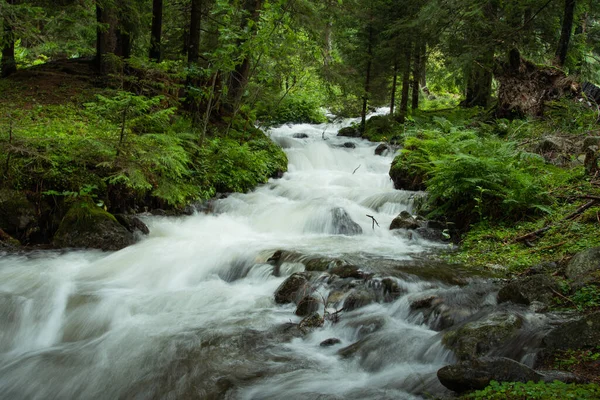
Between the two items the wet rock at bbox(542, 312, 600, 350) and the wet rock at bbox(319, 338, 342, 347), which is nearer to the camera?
the wet rock at bbox(542, 312, 600, 350)

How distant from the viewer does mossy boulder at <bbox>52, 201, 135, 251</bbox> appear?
715 centimetres

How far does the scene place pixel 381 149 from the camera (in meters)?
16.2

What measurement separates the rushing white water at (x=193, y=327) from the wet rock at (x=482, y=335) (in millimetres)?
189

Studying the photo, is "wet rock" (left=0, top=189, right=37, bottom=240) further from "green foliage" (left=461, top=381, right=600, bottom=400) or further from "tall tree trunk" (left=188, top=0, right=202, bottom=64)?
"green foliage" (left=461, top=381, right=600, bottom=400)

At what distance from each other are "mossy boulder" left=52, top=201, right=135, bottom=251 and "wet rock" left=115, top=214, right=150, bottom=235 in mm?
229

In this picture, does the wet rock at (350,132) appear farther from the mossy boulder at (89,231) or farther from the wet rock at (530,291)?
the wet rock at (530,291)

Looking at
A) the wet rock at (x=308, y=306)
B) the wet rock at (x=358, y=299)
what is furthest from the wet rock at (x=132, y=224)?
the wet rock at (x=358, y=299)

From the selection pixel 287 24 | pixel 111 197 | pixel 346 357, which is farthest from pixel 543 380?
pixel 287 24

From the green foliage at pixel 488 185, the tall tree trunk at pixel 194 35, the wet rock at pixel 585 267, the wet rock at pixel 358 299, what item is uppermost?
the tall tree trunk at pixel 194 35

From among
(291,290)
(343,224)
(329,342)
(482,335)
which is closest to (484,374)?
(482,335)

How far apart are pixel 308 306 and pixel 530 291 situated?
2434mm

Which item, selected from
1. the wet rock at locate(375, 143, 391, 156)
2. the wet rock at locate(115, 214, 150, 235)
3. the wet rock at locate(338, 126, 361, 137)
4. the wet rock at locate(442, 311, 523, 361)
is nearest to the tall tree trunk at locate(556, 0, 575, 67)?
the wet rock at locate(375, 143, 391, 156)

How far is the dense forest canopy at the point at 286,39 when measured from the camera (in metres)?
10.3

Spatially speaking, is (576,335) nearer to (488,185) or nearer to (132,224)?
(488,185)
